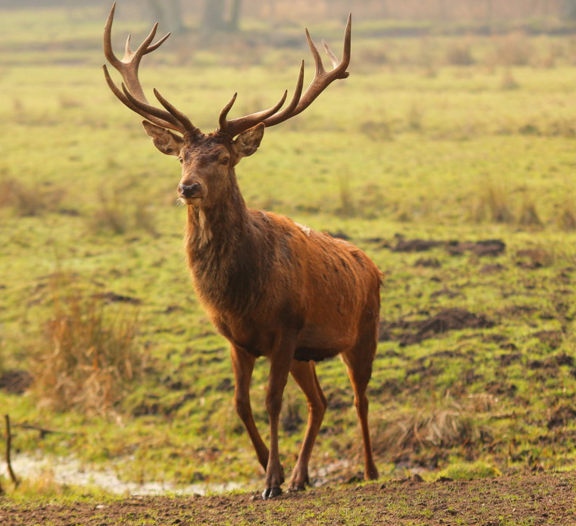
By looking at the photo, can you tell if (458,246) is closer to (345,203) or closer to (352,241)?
(352,241)

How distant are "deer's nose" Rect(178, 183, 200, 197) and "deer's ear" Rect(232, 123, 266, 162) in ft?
2.28

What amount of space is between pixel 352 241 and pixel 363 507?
6.63 metres

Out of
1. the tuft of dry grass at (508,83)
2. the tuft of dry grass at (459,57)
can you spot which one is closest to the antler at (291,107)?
the tuft of dry grass at (508,83)

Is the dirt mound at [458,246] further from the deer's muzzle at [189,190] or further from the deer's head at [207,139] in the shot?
the deer's muzzle at [189,190]

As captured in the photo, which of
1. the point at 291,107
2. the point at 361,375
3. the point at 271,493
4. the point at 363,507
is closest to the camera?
the point at 363,507

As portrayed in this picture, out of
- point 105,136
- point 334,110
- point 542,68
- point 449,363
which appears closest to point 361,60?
point 542,68

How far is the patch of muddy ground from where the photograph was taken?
5305mm

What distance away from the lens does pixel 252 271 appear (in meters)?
6.41

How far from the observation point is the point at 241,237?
6.47 metres

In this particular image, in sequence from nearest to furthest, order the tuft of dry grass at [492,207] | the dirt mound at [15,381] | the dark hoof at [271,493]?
the dark hoof at [271,493]
the dirt mound at [15,381]
the tuft of dry grass at [492,207]

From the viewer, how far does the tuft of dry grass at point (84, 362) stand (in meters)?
9.18

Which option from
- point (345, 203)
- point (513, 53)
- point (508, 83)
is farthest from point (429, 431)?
point (513, 53)

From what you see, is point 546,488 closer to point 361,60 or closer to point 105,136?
point 105,136

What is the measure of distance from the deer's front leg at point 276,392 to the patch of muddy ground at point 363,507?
183mm
